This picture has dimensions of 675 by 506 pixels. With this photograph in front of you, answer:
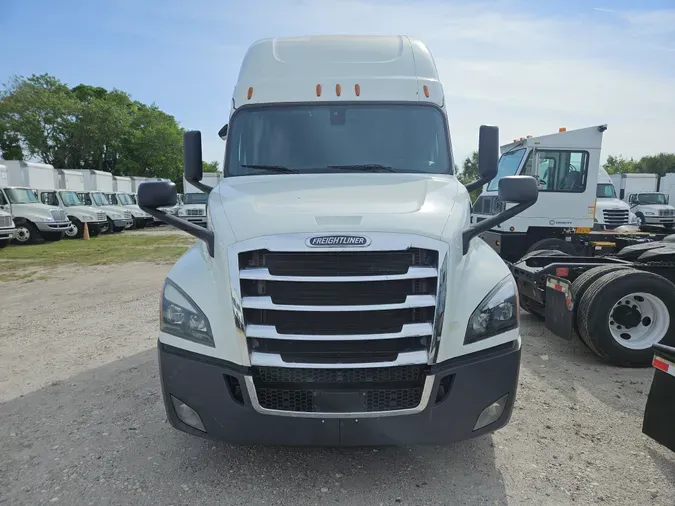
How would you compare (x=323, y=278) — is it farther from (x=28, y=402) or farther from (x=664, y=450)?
(x=28, y=402)

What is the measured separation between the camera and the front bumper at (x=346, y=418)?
279 cm

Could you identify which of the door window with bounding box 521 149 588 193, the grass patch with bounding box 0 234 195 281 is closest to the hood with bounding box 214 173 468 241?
the door window with bounding box 521 149 588 193

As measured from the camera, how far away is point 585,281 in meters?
5.32

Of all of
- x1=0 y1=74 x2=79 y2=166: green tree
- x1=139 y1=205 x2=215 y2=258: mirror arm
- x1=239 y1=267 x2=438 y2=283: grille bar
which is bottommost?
x1=239 y1=267 x2=438 y2=283: grille bar

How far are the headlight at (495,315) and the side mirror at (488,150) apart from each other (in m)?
1.54

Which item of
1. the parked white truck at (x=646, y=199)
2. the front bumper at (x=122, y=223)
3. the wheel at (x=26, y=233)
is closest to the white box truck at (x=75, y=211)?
the front bumper at (x=122, y=223)

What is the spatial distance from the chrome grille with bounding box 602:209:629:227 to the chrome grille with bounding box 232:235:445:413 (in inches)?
530

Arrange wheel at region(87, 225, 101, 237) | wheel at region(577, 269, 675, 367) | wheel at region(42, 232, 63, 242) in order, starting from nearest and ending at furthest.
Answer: wheel at region(577, 269, 675, 367) → wheel at region(42, 232, 63, 242) → wheel at region(87, 225, 101, 237)

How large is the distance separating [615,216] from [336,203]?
13729 millimetres

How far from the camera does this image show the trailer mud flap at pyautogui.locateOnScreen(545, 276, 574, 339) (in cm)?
519

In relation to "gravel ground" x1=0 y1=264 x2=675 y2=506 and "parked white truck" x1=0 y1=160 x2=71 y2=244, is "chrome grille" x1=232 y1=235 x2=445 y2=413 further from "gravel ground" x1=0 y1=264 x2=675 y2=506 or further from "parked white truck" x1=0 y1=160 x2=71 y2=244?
"parked white truck" x1=0 y1=160 x2=71 y2=244

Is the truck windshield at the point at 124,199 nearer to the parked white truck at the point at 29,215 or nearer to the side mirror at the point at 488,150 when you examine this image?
the parked white truck at the point at 29,215

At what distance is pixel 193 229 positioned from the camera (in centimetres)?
321

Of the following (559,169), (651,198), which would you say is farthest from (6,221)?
(651,198)
